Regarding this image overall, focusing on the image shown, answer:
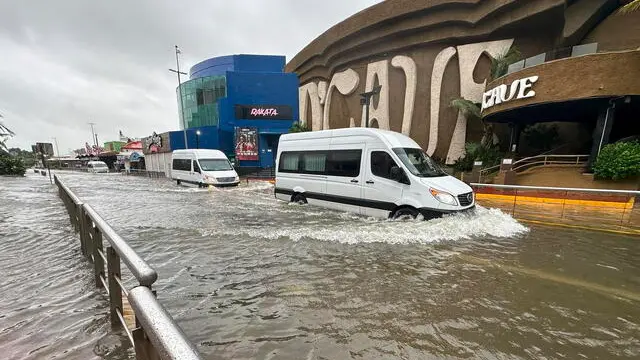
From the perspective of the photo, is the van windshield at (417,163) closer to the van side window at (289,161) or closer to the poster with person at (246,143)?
the van side window at (289,161)

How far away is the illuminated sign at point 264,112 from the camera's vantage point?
96.9ft

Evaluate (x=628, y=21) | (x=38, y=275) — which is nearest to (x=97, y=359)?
(x=38, y=275)

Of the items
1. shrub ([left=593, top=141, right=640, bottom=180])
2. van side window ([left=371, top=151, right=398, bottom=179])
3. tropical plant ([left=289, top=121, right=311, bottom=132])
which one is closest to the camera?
van side window ([left=371, top=151, right=398, bottom=179])

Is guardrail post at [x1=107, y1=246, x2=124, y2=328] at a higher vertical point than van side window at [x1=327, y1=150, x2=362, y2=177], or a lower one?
lower

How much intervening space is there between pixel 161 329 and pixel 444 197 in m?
6.58

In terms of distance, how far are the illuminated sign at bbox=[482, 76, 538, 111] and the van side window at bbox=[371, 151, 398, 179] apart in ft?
34.0

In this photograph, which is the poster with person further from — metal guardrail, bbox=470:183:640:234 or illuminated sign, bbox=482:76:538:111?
metal guardrail, bbox=470:183:640:234

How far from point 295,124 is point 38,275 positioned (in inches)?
1022

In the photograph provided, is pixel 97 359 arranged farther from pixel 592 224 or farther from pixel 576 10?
pixel 576 10

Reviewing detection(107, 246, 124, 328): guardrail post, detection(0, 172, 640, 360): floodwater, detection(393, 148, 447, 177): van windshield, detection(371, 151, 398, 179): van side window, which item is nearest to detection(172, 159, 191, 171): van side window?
detection(0, 172, 640, 360): floodwater

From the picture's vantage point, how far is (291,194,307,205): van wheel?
10.2 meters

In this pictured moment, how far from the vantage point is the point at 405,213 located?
7.25 m

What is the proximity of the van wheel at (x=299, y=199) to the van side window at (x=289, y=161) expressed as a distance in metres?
0.96

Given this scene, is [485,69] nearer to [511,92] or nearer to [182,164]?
[511,92]
